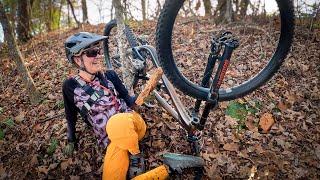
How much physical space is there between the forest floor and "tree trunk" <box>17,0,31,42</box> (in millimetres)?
5636

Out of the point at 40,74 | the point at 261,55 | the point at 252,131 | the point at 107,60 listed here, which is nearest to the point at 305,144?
the point at 252,131

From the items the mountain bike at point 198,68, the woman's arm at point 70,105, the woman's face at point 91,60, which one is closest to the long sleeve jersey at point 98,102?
the woman's arm at point 70,105

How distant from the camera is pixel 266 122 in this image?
473cm

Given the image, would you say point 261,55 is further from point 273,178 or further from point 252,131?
point 273,178

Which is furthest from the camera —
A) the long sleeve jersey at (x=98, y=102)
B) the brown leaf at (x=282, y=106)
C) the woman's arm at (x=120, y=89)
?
the brown leaf at (x=282, y=106)

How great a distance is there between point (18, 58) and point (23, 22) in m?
6.02

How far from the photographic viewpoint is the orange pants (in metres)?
3.38

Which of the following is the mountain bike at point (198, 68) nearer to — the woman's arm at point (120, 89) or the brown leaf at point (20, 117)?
the woman's arm at point (120, 89)

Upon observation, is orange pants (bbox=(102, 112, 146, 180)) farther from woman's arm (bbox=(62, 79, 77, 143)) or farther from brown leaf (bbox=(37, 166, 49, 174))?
brown leaf (bbox=(37, 166, 49, 174))

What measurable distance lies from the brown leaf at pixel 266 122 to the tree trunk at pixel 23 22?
8.74m

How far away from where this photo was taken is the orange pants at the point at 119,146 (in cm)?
338

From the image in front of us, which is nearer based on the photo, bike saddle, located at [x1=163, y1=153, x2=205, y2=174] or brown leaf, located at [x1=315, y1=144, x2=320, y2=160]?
bike saddle, located at [x1=163, y1=153, x2=205, y2=174]

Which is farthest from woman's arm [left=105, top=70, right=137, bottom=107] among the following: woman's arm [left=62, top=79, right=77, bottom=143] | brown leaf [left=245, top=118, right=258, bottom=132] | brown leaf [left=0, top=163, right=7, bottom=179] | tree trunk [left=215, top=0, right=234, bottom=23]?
tree trunk [left=215, top=0, right=234, bottom=23]

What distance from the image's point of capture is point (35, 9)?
47.5ft
